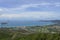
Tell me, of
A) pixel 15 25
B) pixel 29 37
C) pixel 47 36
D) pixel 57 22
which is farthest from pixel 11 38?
pixel 57 22

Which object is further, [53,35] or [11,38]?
[11,38]

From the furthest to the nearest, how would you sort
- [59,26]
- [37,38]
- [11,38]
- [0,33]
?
1. [59,26]
2. [0,33]
3. [11,38]
4. [37,38]

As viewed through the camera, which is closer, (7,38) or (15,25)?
(7,38)

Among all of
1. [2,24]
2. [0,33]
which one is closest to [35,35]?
[0,33]

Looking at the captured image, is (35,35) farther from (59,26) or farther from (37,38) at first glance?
(59,26)

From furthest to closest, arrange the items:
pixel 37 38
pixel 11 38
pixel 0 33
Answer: pixel 0 33 → pixel 11 38 → pixel 37 38

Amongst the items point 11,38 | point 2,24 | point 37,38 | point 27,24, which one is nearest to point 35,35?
point 37,38

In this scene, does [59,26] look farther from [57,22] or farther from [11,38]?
[11,38]

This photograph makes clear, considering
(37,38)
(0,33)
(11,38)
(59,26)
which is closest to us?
(37,38)
